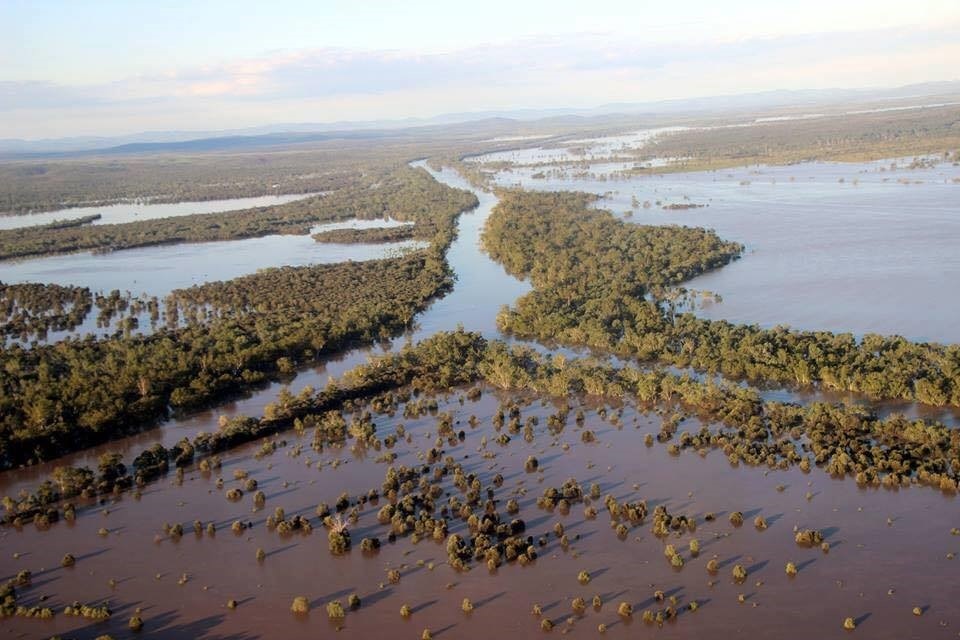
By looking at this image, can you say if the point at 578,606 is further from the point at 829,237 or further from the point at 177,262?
the point at 177,262

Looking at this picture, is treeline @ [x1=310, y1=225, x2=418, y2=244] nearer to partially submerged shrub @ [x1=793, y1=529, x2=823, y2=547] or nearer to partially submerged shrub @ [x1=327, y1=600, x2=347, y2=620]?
partially submerged shrub @ [x1=793, y1=529, x2=823, y2=547]

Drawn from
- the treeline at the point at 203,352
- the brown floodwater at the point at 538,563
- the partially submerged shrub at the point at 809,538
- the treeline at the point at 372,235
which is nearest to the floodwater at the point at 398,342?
the treeline at the point at 203,352

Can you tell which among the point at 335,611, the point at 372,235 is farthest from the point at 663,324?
the point at 372,235

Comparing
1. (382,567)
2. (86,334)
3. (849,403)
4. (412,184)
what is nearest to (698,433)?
(849,403)

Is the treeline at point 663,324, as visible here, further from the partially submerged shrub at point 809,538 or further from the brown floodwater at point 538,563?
the partially submerged shrub at point 809,538

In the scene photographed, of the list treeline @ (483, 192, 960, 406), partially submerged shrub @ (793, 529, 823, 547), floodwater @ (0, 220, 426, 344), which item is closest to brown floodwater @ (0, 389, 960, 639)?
partially submerged shrub @ (793, 529, 823, 547)

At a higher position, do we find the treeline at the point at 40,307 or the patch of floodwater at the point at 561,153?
the patch of floodwater at the point at 561,153
